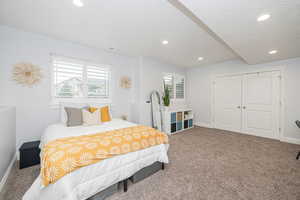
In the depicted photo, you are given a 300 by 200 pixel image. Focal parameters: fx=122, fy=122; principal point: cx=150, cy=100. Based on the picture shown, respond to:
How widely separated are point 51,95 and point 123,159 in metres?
2.27

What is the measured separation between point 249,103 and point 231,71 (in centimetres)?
121

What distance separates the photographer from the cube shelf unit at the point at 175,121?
402cm

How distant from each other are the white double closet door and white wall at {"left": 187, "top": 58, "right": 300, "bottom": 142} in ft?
0.67

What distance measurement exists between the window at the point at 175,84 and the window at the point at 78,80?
7.28 ft

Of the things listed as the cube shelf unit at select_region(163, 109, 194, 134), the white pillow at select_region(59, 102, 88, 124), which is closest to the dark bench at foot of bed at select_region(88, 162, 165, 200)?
the white pillow at select_region(59, 102, 88, 124)

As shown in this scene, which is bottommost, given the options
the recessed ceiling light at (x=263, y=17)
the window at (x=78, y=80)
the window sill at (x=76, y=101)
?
the window sill at (x=76, y=101)

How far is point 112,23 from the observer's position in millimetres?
2117

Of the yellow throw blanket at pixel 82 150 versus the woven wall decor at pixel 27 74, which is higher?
the woven wall decor at pixel 27 74

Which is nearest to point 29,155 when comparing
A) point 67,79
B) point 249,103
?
point 67,79

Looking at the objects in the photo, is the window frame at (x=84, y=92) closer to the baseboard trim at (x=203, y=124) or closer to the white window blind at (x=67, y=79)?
the white window blind at (x=67, y=79)

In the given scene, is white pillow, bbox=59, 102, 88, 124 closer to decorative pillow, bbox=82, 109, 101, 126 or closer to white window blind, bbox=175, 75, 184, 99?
decorative pillow, bbox=82, 109, 101, 126

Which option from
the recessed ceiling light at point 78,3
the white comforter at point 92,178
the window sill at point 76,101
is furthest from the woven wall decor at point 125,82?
the white comforter at point 92,178

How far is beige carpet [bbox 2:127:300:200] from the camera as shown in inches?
60.3

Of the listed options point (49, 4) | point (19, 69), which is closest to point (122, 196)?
point (49, 4)
